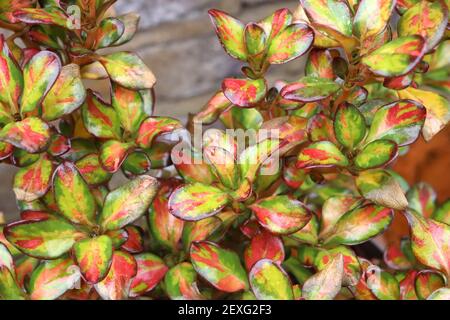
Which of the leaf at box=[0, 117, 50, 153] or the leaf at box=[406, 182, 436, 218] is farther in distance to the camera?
the leaf at box=[406, 182, 436, 218]

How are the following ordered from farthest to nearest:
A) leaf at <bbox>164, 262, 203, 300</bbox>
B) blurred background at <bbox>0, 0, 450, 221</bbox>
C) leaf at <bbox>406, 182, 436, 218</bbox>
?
1. blurred background at <bbox>0, 0, 450, 221</bbox>
2. leaf at <bbox>406, 182, 436, 218</bbox>
3. leaf at <bbox>164, 262, 203, 300</bbox>

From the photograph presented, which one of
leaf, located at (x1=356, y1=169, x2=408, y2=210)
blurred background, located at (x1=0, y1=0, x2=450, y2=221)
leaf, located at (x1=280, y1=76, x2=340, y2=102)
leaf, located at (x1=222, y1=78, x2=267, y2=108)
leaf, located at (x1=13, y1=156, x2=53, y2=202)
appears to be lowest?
blurred background, located at (x1=0, y1=0, x2=450, y2=221)

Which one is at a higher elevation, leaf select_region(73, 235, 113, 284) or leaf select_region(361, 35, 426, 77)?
leaf select_region(361, 35, 426, 77)

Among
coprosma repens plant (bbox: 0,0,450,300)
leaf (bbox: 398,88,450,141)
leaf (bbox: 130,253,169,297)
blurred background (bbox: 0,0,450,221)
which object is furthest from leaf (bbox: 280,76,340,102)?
blurred background (bbox: 0,0,450,221)

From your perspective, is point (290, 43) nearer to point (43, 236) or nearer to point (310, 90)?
point (310, 90)

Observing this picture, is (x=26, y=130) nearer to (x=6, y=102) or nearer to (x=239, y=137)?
(x=6, y=102)

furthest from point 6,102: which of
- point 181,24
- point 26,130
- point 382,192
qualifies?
point 181,24

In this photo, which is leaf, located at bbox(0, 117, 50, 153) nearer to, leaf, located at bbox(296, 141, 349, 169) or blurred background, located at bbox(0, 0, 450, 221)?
leaf, located at bbox(296, 141, 349, 169)

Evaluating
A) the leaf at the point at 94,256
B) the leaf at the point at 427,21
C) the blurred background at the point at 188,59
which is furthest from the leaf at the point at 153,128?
the blurred background at the point at 188,59
